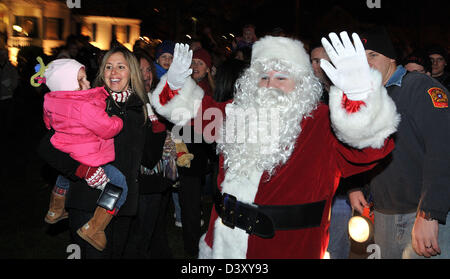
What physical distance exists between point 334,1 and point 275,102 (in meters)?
37.9

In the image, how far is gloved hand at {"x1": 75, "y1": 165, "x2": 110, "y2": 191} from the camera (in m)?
3.30

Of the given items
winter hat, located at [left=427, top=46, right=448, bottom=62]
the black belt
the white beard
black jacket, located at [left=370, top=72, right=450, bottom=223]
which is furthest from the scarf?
winter hat, located at [left=427, top=46, right=448, bottom=62]

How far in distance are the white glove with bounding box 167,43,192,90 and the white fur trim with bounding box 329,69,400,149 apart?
116 cm

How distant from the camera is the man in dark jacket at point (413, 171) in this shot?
2.97 meters

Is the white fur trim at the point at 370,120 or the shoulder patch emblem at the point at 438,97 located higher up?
the shoulder patch emblem at the point at 438,97

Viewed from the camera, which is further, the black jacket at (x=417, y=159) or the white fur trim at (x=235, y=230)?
the black jacket at (x=417, y=159)

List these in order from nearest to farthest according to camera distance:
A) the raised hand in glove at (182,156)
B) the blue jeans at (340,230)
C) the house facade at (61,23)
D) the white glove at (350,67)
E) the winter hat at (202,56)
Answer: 1. the white glove at (350,67)
2. the raised hand in glove at (182,156)
3. the blue jeans at (340,230)
4. the winter hat at (202,56)
5. the house facade at (61,23)

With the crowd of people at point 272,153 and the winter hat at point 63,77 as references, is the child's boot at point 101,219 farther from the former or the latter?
the winter hat at point 63,77

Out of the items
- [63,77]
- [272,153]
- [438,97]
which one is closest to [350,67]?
[272,153]

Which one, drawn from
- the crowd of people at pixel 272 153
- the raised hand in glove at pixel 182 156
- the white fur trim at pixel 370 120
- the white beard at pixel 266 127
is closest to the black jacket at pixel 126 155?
the crowd of people at pixel 272 153

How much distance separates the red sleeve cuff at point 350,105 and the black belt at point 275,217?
0.68 metres

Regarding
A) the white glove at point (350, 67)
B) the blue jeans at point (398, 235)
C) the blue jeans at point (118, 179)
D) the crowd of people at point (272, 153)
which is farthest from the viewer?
the blue jeans at point (118, 179)

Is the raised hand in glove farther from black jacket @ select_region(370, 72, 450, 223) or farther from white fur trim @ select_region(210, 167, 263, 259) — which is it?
black jacket @ select_region(370, 72, 450, 223)
